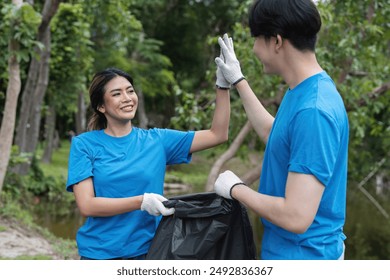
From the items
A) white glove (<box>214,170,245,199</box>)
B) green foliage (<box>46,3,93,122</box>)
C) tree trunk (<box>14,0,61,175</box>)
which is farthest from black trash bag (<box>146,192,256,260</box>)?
green foliage (<box>46,3,93,122</box>)

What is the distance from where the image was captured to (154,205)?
2342 millimetres

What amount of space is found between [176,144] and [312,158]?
105 cm

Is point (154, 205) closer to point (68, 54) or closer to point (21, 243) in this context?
point (21, 243)

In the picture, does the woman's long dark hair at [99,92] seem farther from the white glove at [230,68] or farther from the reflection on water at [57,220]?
the reflection on water at [57,220]

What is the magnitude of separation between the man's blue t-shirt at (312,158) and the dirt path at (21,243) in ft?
15.8

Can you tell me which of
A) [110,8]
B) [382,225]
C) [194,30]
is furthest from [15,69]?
[194,30]

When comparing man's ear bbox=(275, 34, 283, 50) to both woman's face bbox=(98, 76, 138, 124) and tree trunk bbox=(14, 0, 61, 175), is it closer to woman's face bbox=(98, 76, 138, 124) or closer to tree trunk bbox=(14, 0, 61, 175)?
woman's face bbox=(98, 76, 138, 124)

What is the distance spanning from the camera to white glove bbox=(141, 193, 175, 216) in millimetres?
2332

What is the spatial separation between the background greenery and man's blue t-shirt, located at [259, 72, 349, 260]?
4536mm

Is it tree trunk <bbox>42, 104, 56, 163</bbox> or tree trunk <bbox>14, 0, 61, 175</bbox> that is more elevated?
tree trunk <bbox>14, 0, 61, 175</bbox>

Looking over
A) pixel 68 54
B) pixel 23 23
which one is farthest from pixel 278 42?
pixel 68 54

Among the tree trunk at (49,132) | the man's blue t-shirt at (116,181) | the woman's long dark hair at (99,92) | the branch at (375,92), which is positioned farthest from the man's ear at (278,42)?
the tree trunk at (49,132)
